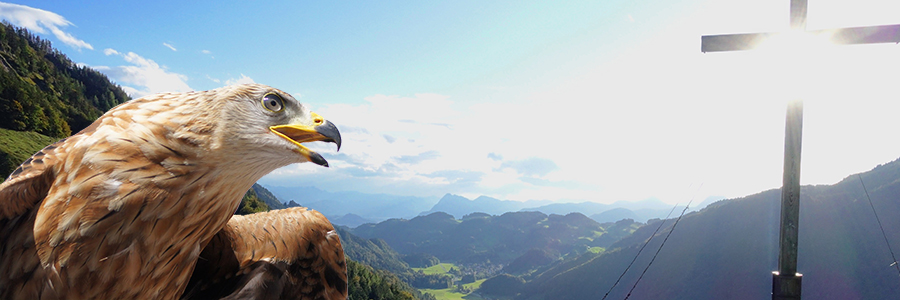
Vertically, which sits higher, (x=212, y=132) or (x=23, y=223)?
(x=212, y=132)

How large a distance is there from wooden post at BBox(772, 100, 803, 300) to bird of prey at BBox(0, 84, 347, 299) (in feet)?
17.0

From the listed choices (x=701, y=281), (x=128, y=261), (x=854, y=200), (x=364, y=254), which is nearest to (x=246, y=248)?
(x=128, y=261)

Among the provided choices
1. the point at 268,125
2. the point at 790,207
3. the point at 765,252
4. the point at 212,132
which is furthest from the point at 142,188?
the point at 765,252

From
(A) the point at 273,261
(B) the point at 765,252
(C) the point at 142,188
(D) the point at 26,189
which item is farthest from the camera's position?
(B) the point at 765,252

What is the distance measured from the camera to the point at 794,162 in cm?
456

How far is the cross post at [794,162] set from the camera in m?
4.49

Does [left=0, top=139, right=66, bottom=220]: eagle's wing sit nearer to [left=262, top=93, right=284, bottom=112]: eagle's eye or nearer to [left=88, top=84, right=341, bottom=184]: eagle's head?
[left=88, top=84, right=341, bottom=184]: eagle's head

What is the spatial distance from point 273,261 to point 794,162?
219 inches

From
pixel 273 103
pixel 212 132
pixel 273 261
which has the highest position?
pixel 273 103

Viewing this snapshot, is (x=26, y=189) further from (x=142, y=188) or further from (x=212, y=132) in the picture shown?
(x=212, y=132)

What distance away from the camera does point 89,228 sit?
1.55 metres

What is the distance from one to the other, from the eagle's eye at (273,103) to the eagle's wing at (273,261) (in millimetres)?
1154

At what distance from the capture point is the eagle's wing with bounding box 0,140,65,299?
1594 millimetres

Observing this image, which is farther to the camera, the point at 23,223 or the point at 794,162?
the point at 794,162
